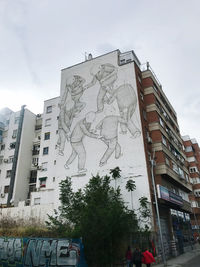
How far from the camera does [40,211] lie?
30484mm

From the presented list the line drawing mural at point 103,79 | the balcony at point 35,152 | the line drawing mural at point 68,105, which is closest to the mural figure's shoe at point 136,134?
the line drawing mural at point 103,79

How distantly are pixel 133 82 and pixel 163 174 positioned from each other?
43.2 ft

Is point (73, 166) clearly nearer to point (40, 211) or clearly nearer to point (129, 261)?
point (40, 211)

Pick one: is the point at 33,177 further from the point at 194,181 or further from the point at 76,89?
the point at 194,181

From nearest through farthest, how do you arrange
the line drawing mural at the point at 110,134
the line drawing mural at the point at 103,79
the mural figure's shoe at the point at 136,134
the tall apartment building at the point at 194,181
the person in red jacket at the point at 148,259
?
the person in red jacket at the point at 148,259 → the mural figure's shoe at the point at 136,134 → the line drawing mural at the point at 110,134 → the line drawing mural at the point at 103,79 → the tall apartment building at the point at 194,181

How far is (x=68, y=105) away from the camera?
122ft

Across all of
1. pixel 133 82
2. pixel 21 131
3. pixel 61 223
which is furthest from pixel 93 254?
pixel 21 131

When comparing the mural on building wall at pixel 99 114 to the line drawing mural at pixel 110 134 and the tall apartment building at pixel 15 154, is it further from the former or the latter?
the tall apartment building at pixel 15 154

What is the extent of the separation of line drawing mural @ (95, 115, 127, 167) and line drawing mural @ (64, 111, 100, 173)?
1275 millimetres

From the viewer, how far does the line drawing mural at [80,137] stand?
105 ft

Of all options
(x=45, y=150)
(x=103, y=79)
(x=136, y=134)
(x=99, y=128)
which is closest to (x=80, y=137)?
(x=99, y=128)

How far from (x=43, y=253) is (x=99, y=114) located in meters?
21.7

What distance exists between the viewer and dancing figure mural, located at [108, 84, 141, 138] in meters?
30.0

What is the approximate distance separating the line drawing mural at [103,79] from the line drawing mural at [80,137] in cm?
210
